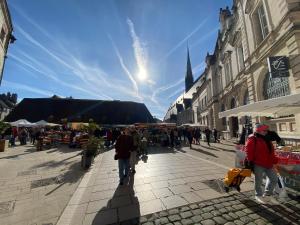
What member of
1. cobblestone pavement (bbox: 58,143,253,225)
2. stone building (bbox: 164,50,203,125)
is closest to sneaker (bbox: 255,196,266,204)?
cobblestone pavement (bbox: 58,143,253,225)

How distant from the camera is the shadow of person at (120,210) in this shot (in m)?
3.47

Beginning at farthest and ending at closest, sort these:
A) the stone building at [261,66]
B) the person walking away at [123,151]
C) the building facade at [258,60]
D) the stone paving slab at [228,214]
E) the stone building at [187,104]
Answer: the stone building at [187,104], the building facade at [258,60], the stone building at [261,66], the person walking away at [123,151], the stone paving slab at [228,214]

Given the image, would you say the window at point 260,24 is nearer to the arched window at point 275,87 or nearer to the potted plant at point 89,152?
the arched window at point 275,87

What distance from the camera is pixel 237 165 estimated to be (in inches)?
251

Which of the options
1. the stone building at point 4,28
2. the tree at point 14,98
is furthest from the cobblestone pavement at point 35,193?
the tree at point 14,98

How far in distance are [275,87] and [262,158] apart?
10.1 meters

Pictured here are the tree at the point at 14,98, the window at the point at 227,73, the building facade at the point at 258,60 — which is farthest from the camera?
the tree at the point at 14,98

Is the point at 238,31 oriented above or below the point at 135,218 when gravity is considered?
above

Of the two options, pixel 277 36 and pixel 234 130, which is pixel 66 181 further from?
pixel 234 130

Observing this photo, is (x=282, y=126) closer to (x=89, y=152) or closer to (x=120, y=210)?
(x=89, y=152)

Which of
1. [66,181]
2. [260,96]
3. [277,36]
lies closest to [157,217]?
[66,181]

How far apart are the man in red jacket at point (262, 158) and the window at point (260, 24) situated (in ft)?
39.3

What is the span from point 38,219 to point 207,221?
316cm

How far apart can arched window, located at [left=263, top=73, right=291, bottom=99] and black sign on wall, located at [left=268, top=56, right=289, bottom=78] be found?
40 cm
